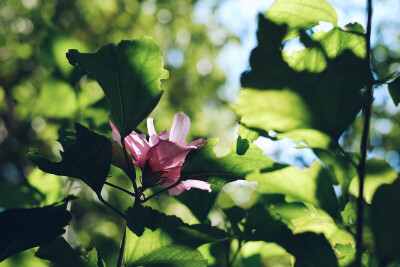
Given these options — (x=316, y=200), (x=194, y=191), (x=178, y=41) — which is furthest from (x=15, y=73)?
(x=316, y=200)

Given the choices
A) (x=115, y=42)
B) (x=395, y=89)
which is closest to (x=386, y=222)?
(x=395, y=89)

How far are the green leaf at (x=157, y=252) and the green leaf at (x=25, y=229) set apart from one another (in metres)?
0.10

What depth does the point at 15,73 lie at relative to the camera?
14.4 feet

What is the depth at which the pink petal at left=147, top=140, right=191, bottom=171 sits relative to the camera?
500mm

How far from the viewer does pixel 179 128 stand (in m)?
0.59

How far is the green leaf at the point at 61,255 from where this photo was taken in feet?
1.63

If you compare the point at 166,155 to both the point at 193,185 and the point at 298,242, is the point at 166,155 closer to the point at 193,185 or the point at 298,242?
the point at 193,185

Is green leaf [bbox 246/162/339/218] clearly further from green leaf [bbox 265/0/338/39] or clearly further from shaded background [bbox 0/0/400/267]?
shaded background [bbox 0/0/400/267]

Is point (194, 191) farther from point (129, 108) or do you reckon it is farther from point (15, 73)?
point (15, 73)

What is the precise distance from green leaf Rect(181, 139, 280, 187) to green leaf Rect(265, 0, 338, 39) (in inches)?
6.9

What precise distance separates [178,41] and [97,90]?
443 cm

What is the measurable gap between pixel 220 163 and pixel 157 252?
0.51 ft

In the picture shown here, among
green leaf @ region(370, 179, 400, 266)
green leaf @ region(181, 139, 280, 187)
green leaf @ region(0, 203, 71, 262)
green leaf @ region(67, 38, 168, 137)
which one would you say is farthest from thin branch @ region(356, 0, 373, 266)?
green leaf @ region(0, 203, 71, 262)

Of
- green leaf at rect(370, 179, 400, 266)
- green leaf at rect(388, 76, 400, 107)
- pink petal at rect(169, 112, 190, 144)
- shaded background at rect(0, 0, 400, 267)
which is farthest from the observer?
shaded background at rect(0, 0, 400, 267)
